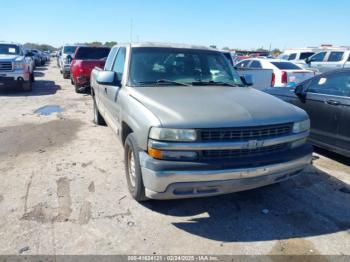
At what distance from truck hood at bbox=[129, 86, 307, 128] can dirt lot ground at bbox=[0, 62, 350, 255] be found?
1.13m

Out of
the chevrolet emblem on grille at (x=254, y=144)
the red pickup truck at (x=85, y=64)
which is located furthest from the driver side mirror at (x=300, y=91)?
the red pickup truck at (x=85, y=64)

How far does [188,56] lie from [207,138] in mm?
2042

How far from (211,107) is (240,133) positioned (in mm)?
430

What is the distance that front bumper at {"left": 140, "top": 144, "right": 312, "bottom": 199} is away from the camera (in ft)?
9.99

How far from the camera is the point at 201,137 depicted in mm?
3070

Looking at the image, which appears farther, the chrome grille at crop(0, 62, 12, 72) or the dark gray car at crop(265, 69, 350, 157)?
the chrome grille at crop(0, 62, 12, 72)

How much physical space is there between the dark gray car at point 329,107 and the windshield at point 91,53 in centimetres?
959

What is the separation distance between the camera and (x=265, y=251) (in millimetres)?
3031

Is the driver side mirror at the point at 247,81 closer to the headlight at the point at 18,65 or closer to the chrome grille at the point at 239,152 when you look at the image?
the chrome grille at the point at 239,152

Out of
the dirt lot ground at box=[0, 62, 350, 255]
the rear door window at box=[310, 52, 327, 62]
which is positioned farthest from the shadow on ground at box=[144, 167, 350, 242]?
the rear door window at box=[310, 52, 327, 62]

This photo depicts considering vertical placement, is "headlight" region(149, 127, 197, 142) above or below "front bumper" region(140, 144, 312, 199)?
above

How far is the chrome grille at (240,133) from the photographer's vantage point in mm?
3086

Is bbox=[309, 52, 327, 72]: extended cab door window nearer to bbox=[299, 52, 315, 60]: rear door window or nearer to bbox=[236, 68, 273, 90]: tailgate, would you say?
bbox=[299, 52, 315, 60]: rear door window

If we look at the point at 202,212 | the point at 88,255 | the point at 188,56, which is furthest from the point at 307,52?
the point at 88,255
